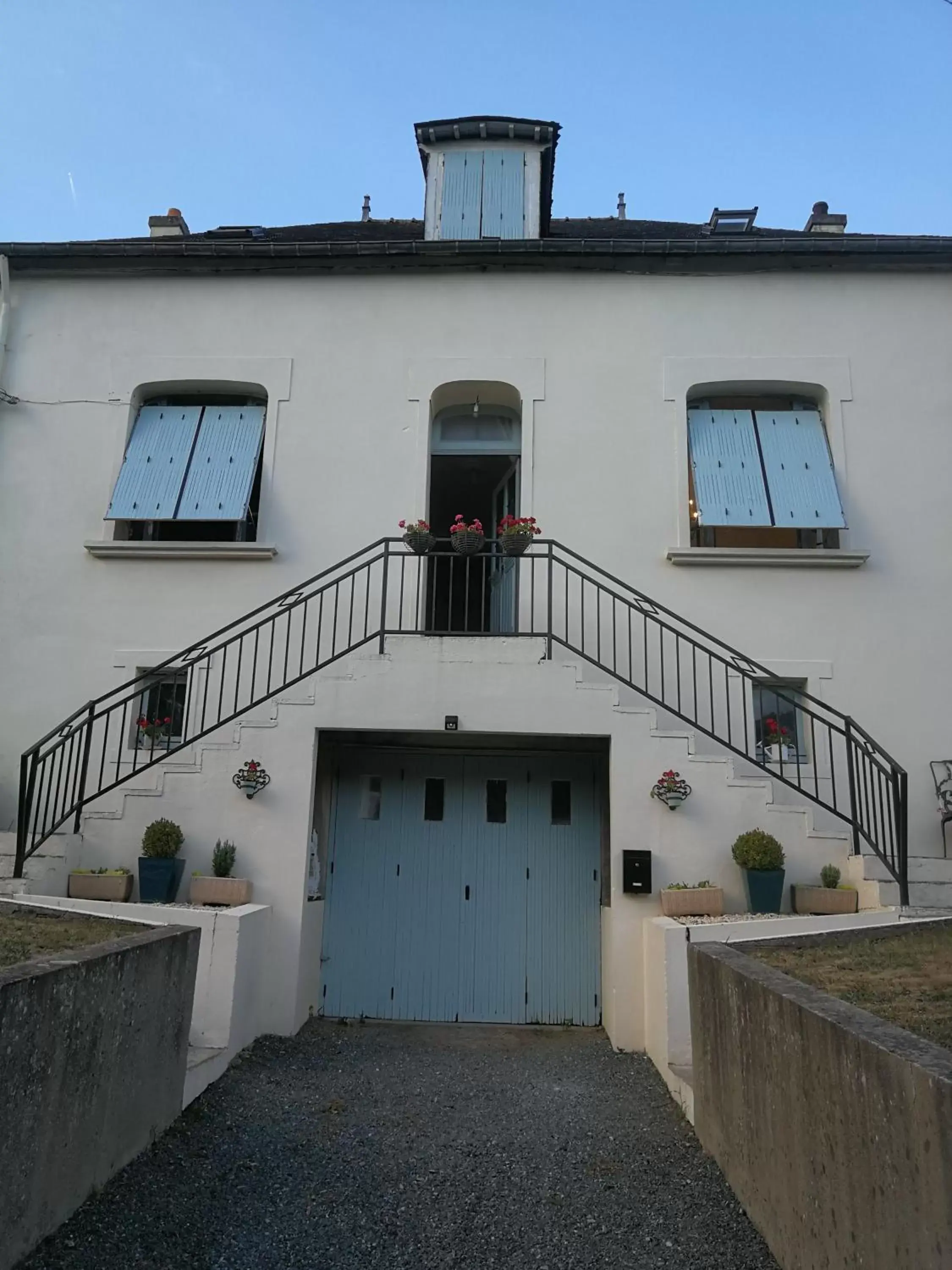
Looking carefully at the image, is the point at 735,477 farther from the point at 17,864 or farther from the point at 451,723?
the point at 17,864

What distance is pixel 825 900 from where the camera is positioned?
6.77 meters

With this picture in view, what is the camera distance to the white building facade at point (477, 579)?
739 cm

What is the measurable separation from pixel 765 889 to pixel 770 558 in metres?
3.42

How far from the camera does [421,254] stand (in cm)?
976

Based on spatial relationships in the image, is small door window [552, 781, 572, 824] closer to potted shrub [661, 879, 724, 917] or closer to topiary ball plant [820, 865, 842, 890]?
potted shrub [661, 879, 724, 917]

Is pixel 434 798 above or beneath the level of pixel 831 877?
above

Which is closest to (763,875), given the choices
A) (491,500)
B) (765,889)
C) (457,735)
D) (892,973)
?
(765,889)

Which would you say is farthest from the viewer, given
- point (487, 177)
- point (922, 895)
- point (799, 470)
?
point (487, 177)

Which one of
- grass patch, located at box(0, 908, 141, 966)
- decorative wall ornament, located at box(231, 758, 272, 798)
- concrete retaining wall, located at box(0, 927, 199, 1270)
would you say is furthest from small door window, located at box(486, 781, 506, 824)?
concrete retaining wall, located at box(0, 927, 199, 1270)

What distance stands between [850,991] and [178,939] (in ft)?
10.7

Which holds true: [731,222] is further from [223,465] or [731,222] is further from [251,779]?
[251,779]

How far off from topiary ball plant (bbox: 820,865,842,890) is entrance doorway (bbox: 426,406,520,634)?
366cm

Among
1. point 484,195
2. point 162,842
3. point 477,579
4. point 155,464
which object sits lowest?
point 162,842

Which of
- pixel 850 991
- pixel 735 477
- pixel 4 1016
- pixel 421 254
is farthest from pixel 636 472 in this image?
pixel 4 1016
